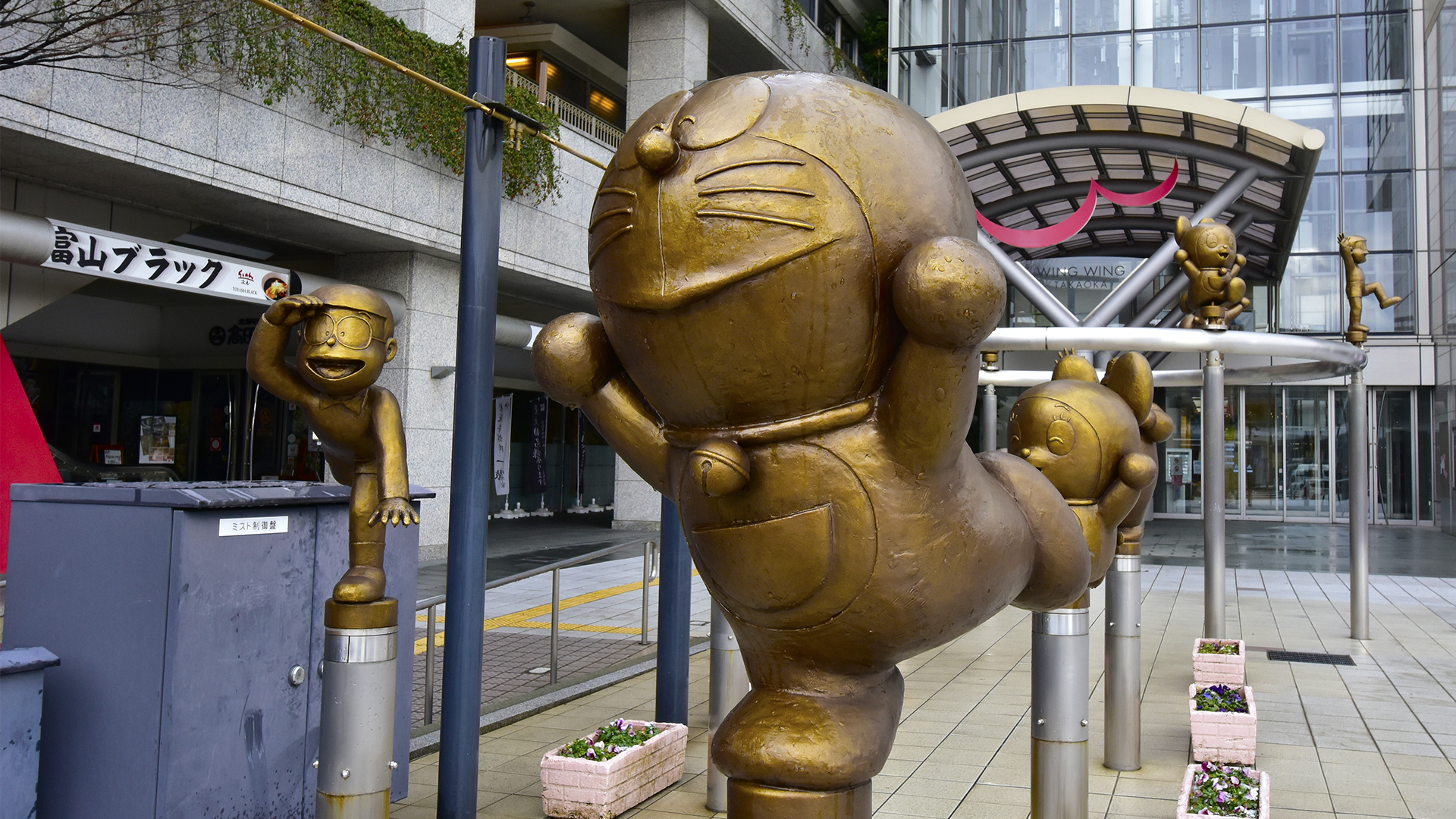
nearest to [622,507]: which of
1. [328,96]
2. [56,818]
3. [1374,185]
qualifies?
[328,96]

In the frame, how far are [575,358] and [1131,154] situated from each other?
46.6 feet

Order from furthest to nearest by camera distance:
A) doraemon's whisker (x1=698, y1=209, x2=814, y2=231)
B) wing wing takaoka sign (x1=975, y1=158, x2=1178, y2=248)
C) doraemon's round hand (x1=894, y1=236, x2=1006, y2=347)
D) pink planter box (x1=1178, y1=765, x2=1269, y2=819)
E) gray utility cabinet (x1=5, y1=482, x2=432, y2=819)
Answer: wing wing takaoka sign (x1=975, y1=158, x2=1178, y2=248), pink planter box (x1=1178, y1=765, x2=1269, y2=819), gray utility cabinet (x1=5, y1=482, x2=432, y2=819), doraemon's whisker (x1=698, y1=209, x2=814, y2=231), doraemon's round hand (x1=894, y1=236, x2=1006, y2=347)

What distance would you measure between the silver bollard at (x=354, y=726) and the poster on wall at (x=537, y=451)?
18.4 meters

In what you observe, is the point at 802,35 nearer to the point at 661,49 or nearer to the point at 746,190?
the point at 661,49

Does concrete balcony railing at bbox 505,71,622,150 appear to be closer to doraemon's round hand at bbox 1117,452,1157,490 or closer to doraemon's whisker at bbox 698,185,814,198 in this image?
doraemon's round hand at bbox 1117,452,1157,490

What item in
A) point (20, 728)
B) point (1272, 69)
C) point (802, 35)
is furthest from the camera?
point (1272, 69)

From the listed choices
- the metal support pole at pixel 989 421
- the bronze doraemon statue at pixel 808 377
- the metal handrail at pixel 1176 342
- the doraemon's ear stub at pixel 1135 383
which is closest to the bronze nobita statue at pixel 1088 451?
the doraemon's ear stub at pixel 1135 383

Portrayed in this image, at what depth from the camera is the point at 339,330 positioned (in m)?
2.91

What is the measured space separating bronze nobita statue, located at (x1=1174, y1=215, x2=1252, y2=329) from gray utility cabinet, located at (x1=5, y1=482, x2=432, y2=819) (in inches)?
208

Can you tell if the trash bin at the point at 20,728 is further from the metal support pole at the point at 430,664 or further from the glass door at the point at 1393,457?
the glass door at the point at 1393,457

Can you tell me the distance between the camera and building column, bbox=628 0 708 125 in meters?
15.8

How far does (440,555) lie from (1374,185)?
2101cm

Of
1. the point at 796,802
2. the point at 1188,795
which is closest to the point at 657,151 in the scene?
the point at 796,802

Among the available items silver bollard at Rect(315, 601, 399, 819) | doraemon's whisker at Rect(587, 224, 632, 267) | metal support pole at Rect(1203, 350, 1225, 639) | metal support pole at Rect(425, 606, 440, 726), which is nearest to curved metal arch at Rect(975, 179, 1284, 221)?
metal support pole at Rect(1203, 350, 1225, 639)
